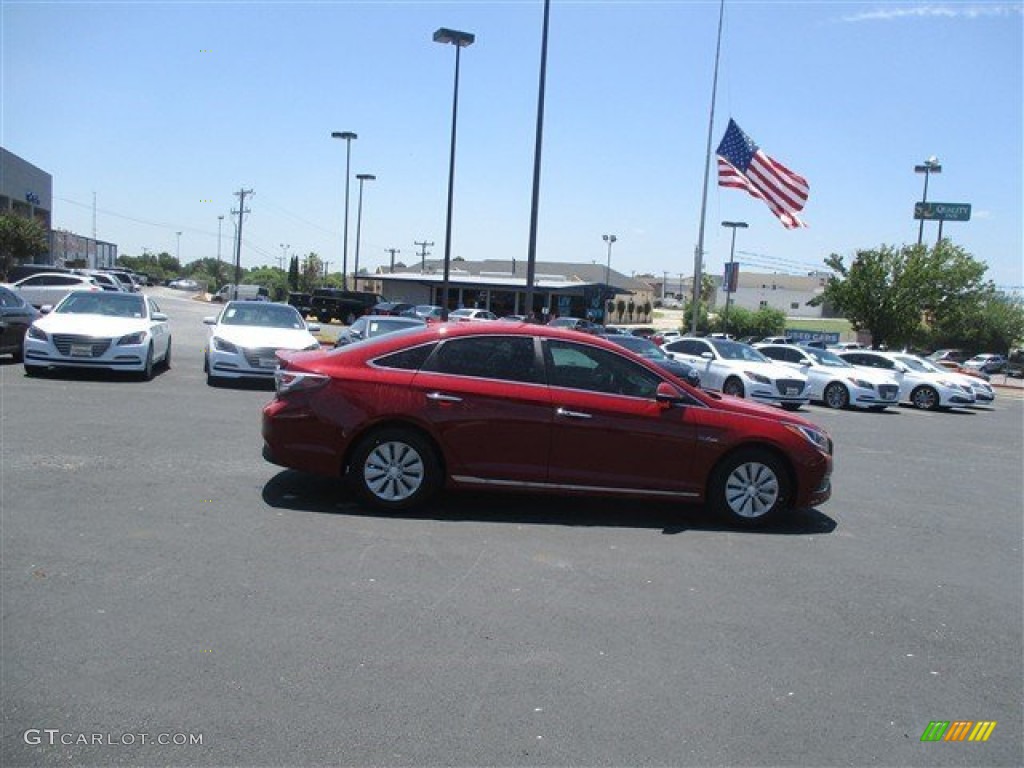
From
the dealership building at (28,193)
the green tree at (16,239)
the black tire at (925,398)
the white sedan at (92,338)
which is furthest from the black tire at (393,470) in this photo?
the dealership building at (28,193)

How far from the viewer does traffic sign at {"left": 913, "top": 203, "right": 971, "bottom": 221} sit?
154ft

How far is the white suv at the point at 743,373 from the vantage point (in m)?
19.0

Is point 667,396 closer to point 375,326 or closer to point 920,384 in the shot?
point 375,326

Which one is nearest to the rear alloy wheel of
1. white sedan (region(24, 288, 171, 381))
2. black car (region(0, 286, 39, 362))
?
white sedan (region(24, 288, 171, 381))

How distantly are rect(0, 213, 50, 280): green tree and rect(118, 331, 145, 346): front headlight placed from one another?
1424 inches

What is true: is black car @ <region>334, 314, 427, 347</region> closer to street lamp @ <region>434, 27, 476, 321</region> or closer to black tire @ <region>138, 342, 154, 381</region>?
black tire @ <region>138, 342, 154, 381</region>

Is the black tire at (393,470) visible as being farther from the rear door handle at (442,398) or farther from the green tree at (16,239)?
A: the green tree at (16,239)

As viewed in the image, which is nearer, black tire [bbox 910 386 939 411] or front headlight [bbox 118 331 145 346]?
front headlight [bbox 118 331 145 346]

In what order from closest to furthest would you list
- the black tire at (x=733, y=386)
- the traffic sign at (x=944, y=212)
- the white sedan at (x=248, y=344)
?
the white sedan at (x=248, y=344) → the black tire at (x=733, y=386) → the traffic sign at (x=944, y=212)

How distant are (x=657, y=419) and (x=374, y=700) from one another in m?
3.83

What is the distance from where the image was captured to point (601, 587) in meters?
5.43

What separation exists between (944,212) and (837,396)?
105ft

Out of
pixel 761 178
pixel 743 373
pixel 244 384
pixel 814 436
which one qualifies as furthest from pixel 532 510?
pixel 761 178

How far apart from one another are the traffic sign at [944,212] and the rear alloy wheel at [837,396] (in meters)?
29.7
